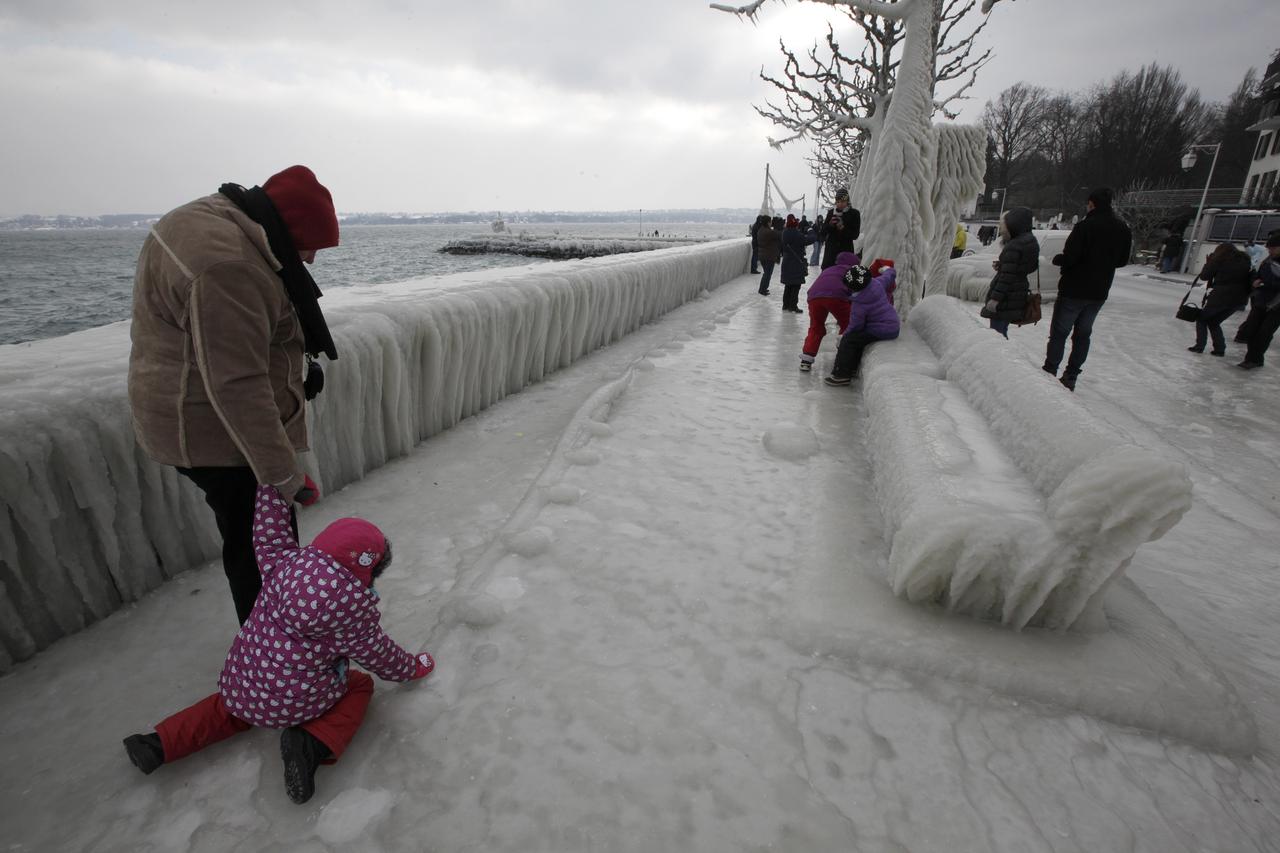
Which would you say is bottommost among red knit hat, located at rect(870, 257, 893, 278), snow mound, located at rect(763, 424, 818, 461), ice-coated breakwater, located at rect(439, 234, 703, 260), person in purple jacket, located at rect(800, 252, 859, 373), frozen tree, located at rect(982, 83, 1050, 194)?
ice-coated breakwater, located at rect(439, 234, 703, 260)

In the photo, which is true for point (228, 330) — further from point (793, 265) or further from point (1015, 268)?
point (793, 265)

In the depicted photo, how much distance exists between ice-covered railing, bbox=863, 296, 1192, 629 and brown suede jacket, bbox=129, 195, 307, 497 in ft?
7.20

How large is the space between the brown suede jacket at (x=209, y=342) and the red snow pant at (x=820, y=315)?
480 centimetres

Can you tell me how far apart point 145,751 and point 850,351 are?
513cm

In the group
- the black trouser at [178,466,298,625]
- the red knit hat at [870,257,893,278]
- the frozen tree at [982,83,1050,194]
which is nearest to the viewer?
the black trouser at [178,466,298,625]

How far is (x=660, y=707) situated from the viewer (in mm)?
1818

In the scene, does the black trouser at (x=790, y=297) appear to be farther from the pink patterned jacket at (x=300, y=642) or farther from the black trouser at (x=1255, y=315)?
the pink patterned jacket at (x=300, y=642)

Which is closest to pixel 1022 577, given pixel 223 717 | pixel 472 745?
pixel 472 745

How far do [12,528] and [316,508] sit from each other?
4.08ft

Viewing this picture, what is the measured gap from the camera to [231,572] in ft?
6.30

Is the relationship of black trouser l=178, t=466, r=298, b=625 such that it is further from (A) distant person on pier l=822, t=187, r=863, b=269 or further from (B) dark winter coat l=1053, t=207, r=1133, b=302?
(A) distant person on pier l=822, t=187, r=863, b=269

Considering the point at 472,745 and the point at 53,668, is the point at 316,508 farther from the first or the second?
the point at 472,745

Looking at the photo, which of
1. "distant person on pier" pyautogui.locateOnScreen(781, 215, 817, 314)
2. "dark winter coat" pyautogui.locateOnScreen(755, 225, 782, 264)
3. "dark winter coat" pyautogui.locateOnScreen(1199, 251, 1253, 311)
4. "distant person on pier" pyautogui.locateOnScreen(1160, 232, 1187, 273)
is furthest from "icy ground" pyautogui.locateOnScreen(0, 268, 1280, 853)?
"distant person on pier" pyautogui.locateOnScreen(1160, 232, 1187, 273)

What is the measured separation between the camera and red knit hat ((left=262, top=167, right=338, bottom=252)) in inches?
67.5
